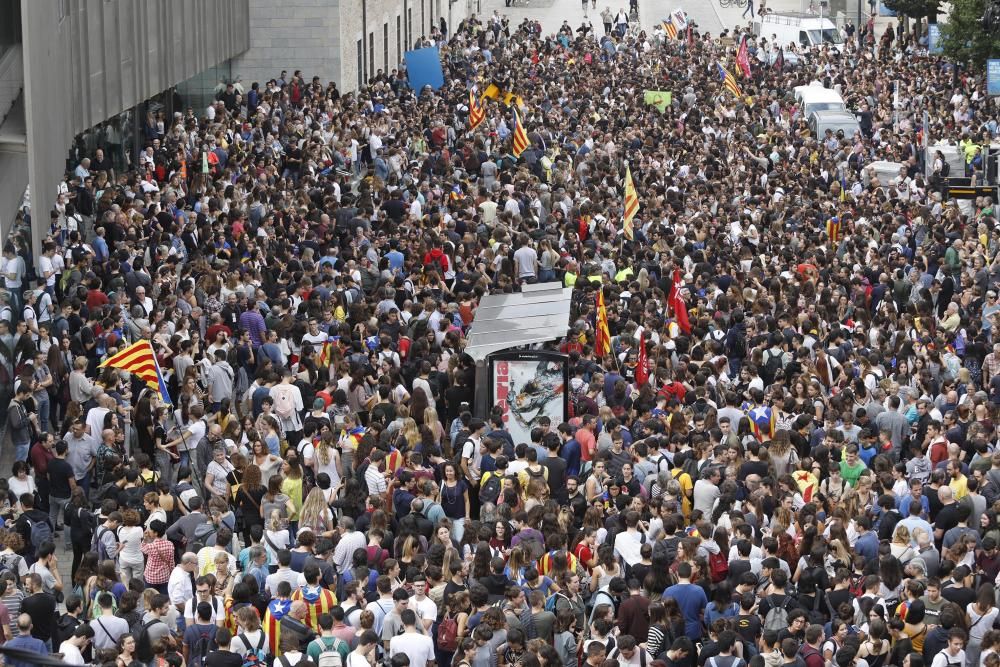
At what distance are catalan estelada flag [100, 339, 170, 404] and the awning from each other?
3341mm

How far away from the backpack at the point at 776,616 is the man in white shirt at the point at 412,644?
2.45 metres

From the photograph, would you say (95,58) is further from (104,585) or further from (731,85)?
(731,85)

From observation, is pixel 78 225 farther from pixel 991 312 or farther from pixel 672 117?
pixel 672 117

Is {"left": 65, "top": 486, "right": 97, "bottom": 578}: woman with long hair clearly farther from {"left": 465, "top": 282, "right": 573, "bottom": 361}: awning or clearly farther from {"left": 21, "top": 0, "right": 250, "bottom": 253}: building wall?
{"left": 465, "top": 282, "right": 573, "bottom": 361}: awning

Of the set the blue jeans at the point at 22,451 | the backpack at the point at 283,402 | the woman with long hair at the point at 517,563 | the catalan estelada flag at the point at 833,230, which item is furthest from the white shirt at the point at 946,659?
the catalan estelada flag at the point at 833,230

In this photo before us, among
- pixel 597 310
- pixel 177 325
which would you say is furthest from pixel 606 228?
pixel 177 325

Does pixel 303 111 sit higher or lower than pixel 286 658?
higher

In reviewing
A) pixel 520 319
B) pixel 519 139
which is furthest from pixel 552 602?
pixel 519 139

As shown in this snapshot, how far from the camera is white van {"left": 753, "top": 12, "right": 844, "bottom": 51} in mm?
64562

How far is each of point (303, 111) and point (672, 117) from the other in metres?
9.04

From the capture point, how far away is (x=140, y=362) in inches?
716

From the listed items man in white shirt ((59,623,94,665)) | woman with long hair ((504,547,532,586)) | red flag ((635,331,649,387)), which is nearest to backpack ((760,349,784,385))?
red flag ((635,331,649,387))

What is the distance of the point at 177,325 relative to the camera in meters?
20.6

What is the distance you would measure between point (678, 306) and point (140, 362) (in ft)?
23.6
